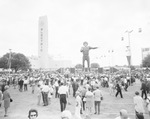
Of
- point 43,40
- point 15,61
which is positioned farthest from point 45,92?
point 43,40

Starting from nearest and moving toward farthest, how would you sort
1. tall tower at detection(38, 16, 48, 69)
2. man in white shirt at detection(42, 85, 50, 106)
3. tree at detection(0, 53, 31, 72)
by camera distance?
man in white shirt at detection(42, 85, 50, 106) → tree at detection(0, 53, 31, 72) → tall tower at detection(38, 16, 48, 69)

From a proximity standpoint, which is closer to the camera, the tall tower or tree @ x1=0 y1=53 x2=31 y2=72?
tree @ x1=0 y1=53 x2=31 y2=72

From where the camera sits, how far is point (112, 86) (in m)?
17.1

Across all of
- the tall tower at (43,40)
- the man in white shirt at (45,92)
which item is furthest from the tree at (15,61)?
the man in white shirt at (45,92)

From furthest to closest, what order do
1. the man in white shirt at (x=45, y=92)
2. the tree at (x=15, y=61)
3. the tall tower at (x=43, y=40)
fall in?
the tall tower at (x=43, y=40) → the tree at (x=15, y=61) → the man in white shirt at (x=45, y=92)

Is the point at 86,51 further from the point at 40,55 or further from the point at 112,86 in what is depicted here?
the point at 40,55

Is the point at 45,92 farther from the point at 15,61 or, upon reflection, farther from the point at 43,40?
the point at 43,40

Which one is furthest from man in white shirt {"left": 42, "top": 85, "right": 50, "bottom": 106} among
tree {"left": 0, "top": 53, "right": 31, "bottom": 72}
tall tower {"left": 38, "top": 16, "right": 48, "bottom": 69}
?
tall tower {"left": 38, "top": 16, "right": 48, "bottom": 69}

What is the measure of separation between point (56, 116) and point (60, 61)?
498 ft

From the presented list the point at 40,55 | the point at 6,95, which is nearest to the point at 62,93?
the point at 6,95

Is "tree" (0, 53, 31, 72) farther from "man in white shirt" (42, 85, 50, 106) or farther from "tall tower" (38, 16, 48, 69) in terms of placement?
"man in white shirt" (42, 85, 50, 106)

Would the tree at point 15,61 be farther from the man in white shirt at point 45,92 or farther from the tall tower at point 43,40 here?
the man in white shirt at point 45,92

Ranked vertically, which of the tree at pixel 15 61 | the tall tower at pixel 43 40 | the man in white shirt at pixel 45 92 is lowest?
the man in white shirt at pixel 45 92

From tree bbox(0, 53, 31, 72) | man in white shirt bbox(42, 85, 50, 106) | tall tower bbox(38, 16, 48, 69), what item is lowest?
man in white shirt bbox(42, 85, 50, 106)
